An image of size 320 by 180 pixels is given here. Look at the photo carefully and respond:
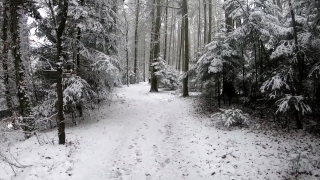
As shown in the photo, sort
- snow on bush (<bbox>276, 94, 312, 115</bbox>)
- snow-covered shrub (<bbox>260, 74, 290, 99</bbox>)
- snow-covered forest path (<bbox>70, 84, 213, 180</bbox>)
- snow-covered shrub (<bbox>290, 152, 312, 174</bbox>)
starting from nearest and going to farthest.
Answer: snow-covered shrub (<bbox>290, 152, 312, 174</bbox>) → snow-covered forest path (<bbox>70, 84, 213, 180</bbox>) → snow on bush (<bbox>276, 94, 312, 115</bbox>) → snow-covered shrub (<bbox>260, 74, 290, 99</bbox>)

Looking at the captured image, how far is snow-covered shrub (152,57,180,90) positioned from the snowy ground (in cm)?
969

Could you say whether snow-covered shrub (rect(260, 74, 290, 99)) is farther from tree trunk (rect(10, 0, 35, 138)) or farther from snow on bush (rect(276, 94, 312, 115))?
tree trunk (rect(10, 0, 35, 138))

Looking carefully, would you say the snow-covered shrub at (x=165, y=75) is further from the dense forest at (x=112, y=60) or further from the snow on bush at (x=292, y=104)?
the snow on bush at (x=292, y=104)

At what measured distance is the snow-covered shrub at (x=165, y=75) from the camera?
61.1ft

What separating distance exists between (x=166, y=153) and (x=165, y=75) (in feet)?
42.7

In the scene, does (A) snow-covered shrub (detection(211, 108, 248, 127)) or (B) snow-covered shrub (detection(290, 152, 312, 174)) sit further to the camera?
(A) snow-covered shrub (detection(211, 108, 248, 127))

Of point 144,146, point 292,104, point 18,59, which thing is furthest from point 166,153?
point 18,59

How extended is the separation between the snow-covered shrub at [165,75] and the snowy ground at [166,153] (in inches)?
382

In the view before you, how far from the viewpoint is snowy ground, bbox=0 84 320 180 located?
18.1ft

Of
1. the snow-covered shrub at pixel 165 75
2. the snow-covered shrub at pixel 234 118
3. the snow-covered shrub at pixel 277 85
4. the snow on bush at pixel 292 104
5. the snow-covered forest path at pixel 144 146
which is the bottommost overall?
the snow-covered forest path at pixel 144 146

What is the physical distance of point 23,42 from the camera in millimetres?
8164

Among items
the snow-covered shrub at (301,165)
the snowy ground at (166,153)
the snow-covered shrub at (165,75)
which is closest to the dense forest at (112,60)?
the snowy ground at (166,153)

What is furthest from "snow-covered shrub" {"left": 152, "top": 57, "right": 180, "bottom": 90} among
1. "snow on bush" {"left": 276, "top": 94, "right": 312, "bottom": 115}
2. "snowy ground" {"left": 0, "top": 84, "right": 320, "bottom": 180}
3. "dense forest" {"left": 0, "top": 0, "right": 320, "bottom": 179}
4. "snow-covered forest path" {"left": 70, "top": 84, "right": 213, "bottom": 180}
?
"snow on bush" {"left": 276, "top": 94, "right": 312, "bottom": 115}

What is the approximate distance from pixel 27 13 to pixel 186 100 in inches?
389
